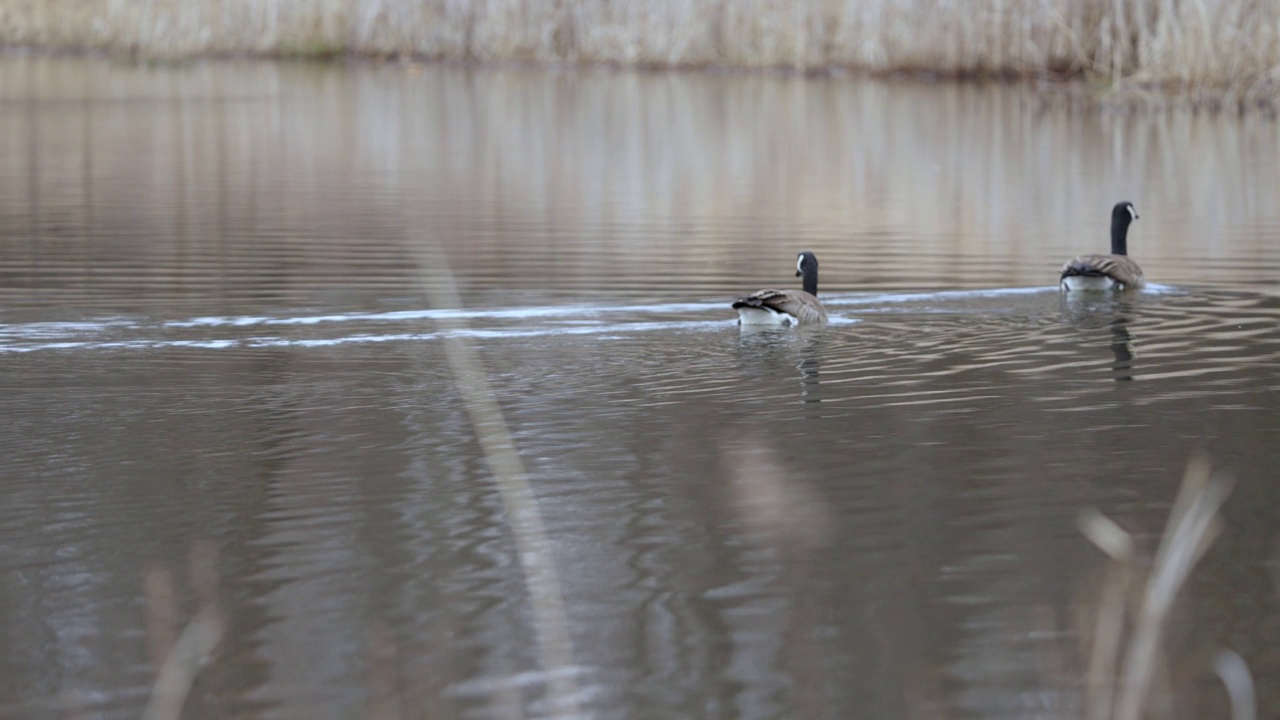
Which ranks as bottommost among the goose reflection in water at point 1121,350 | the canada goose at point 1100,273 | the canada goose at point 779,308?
the goose reflection in water at point 1121,350

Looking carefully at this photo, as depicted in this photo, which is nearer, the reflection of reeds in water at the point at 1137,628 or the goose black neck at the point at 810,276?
the reflection of reeds in water at the point at 1137,628

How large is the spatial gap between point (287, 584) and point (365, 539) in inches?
20.0

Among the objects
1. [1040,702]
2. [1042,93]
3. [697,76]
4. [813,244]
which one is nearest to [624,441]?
[1040,702]

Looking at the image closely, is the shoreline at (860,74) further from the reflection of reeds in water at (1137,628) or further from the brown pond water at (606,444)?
the reflection of reeds in water at (1137,628)

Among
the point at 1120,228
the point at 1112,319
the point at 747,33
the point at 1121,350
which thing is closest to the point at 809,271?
the point at 1112,319

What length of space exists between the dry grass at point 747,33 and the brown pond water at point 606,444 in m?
7.81

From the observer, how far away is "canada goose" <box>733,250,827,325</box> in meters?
10.2

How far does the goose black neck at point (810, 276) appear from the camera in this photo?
36.7 feet

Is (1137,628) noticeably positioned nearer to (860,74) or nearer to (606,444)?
(606,444)

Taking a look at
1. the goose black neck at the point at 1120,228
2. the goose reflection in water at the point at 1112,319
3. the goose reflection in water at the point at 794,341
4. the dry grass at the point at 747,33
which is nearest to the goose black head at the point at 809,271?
the goose reflection in water at the point at 794,341

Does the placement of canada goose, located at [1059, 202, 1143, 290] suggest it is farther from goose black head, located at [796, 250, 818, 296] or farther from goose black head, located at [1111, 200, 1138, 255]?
goose black head, located at [796, 250, 818, 296]

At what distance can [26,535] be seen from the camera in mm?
6211

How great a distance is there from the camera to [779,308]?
1018 centimetres

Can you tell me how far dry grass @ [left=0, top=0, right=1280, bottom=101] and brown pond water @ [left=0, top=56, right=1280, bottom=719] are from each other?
25.6ft
